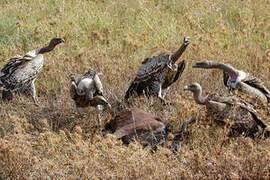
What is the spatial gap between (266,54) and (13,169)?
425cm

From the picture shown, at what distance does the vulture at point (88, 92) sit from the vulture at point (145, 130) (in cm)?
35

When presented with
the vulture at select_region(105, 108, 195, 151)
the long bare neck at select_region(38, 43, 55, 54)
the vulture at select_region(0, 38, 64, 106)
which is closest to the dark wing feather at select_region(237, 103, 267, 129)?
the vulture at select_region(105, 108, 195, 151)

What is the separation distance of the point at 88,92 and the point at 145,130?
0.93m

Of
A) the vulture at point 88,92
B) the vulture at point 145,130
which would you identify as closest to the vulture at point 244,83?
the vulture at point 145,130

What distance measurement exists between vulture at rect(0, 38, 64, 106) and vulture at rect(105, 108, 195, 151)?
6.28 ft

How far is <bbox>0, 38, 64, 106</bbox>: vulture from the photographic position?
7652 mm

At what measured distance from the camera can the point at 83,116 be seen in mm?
6809

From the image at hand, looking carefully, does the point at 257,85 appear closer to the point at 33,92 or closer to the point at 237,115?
the point at 237,115

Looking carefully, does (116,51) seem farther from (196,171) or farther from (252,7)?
(196,171)

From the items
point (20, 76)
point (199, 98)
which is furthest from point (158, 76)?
Answer: point (20, 76)

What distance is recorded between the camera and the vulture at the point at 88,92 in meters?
6.48

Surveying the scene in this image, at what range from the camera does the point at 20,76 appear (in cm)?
778

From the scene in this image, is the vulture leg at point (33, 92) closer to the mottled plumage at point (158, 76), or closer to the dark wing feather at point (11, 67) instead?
the dark wing feather at point (11, 67)

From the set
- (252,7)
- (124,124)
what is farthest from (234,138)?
(252,7)
